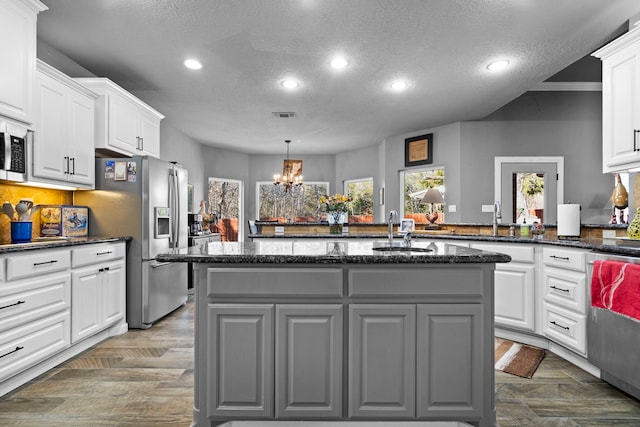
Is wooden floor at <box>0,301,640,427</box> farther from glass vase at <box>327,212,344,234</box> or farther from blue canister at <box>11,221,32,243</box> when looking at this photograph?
glass vase at <box>327,212,344,234</box>

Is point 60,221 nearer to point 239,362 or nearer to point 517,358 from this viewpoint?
point 239,362

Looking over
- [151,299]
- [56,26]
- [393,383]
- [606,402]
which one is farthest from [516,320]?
[56,26]

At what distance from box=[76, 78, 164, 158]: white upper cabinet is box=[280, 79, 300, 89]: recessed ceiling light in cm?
156

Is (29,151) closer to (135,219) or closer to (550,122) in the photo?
(135,219)

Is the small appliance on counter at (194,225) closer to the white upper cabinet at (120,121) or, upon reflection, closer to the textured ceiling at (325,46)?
the white upper cabinet at (120,121)

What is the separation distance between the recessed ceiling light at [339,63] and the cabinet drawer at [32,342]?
3142 millimetres

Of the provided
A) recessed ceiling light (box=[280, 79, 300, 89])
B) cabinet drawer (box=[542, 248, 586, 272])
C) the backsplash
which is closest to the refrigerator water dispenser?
the backsplash

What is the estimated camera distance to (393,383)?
1.83 meters

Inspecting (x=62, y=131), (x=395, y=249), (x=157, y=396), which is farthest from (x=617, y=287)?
(x=62, y=131)

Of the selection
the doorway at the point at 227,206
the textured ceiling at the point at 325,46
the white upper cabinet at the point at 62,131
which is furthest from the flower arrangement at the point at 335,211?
the doorway at the point at 227,206

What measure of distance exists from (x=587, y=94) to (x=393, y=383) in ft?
19.7

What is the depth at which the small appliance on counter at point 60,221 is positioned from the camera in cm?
329

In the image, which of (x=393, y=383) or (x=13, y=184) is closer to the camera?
(x=393, y=383)

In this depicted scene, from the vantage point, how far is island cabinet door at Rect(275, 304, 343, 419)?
183 centimetres
